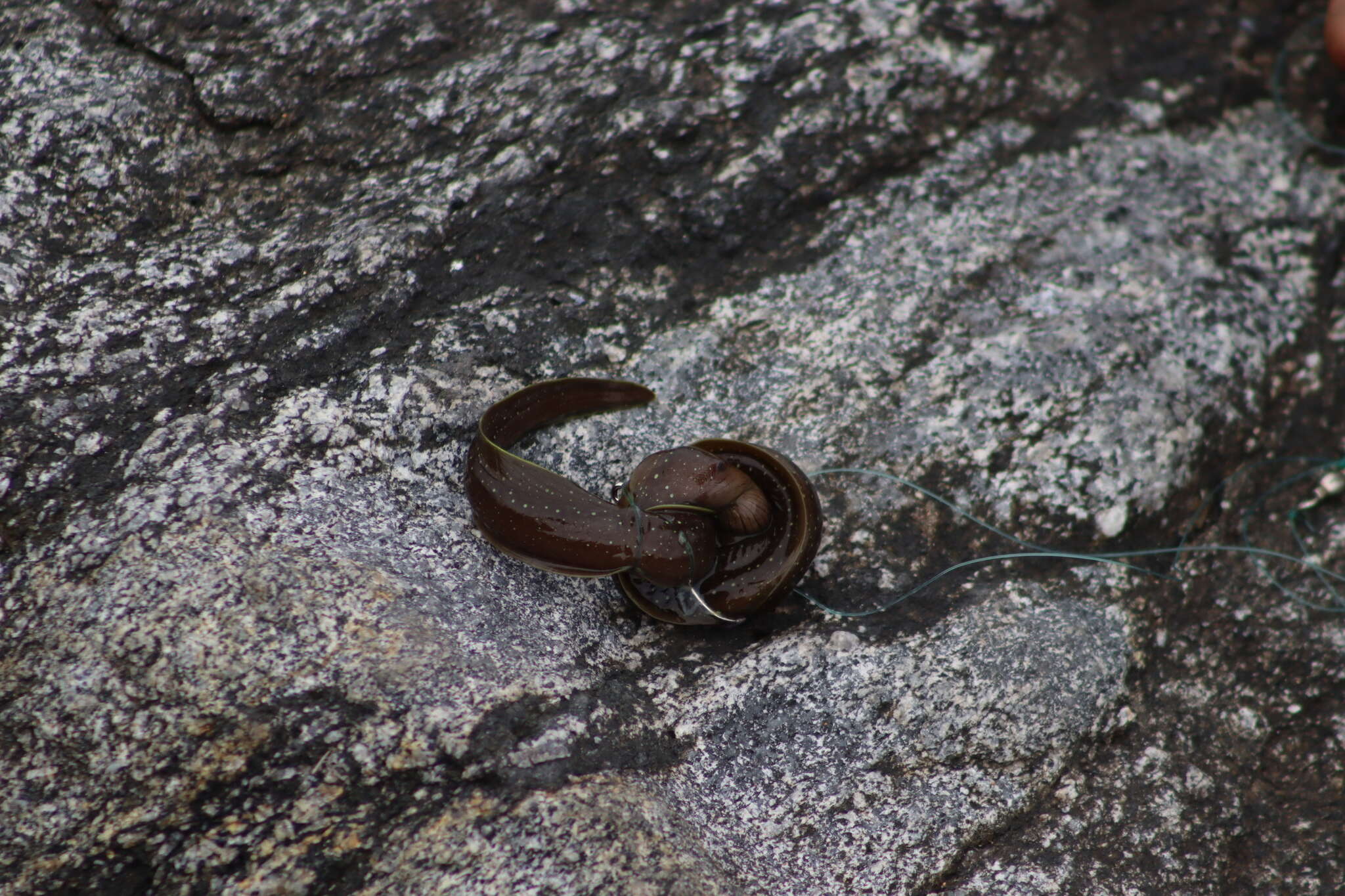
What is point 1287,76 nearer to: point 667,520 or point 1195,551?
point 1195,551

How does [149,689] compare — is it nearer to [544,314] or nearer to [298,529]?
[298,529]

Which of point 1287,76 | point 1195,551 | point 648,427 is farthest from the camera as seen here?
point 1287,76

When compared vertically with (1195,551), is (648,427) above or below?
above

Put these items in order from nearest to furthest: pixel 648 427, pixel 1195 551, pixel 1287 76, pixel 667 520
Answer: pixel 667 520 < pixel 648 427 < pixel 1195 551 < pixel 1287 76

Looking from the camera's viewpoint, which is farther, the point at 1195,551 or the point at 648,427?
the point at 1195,551

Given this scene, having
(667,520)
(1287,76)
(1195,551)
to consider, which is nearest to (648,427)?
(667,520)

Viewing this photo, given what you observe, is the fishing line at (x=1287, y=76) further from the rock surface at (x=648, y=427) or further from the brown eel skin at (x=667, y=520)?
the brown eel skin at (x=667, y=520)

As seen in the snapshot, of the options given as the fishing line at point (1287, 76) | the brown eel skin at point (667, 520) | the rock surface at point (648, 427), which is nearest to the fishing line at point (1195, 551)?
the rock surface at point (648, 427)

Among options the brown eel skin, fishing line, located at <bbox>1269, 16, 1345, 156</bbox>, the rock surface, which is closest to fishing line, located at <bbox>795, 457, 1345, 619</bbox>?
the rock surface
